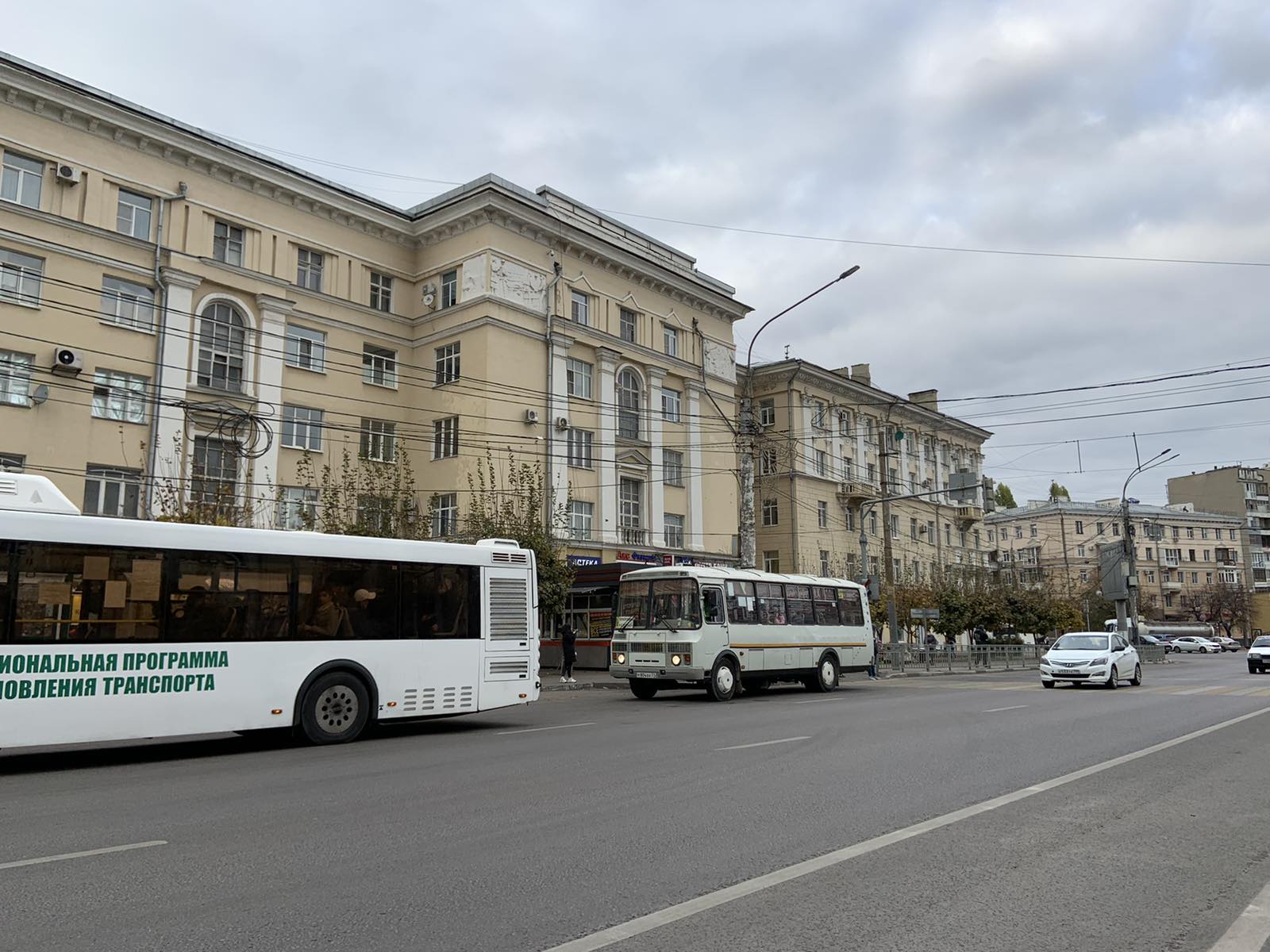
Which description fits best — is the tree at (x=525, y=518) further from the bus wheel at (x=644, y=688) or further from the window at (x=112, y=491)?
the window at (x=112, y=491)

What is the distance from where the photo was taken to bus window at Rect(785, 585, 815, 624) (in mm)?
22812

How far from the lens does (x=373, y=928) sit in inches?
182

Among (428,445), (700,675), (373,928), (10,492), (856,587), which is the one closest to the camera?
(373,928)

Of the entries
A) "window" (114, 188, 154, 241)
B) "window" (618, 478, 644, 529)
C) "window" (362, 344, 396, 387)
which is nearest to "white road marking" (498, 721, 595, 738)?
"window" (114, 188, 154, 241)

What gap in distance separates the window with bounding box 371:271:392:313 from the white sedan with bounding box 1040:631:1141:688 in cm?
2662

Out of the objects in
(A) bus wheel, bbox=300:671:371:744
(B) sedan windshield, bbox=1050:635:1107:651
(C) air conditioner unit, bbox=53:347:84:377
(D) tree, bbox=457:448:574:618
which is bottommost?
(A) bus wheel, bbox=300:671:371:744

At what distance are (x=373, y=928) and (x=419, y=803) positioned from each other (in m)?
3.40

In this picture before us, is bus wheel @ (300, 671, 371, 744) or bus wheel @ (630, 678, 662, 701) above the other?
bus wheel @ (300, 671, 371, 744)

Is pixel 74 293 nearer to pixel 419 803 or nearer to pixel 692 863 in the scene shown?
pixel 419 803

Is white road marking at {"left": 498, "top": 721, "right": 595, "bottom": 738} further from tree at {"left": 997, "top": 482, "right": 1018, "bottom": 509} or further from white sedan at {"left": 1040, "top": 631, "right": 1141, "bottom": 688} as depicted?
tree at {"left": 997, "top": 482, "right": 1018, "bottom": 509}

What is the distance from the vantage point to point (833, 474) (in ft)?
184

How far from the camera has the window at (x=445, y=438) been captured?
119 ft

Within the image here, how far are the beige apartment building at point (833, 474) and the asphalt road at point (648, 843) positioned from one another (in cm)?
3897

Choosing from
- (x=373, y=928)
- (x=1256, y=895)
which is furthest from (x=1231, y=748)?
(x=373, y=928)
